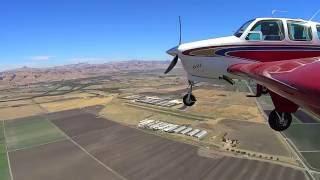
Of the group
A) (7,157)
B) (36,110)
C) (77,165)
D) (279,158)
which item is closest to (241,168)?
(279,158)

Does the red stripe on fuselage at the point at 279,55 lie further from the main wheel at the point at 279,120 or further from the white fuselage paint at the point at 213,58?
the main wheel at the point at 279,120

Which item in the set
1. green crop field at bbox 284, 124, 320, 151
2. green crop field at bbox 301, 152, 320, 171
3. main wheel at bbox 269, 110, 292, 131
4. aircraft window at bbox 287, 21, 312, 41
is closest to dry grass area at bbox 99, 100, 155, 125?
green crop field at bbox 284, 124, 320, 151

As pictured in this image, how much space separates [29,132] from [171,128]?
38.8 m

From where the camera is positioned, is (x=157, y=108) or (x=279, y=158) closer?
(x=279, y=158)

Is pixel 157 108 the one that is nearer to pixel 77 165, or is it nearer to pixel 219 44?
pixel 77 165

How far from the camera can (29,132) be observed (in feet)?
280

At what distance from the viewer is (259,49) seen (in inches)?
716

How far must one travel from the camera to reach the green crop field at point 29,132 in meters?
74.4

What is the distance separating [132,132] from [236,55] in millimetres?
60437

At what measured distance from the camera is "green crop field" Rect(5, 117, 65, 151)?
244ft

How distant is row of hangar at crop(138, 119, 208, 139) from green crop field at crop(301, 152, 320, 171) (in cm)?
2139

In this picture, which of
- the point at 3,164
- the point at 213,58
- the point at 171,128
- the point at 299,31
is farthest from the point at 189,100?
the point at 171,128

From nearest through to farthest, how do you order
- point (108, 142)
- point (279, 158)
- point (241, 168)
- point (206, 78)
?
point (206, 78)
point (241, 168)
point (279, 158)
point (108, 142)

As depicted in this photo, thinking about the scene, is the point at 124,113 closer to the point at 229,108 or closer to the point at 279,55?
the point at 229,108
